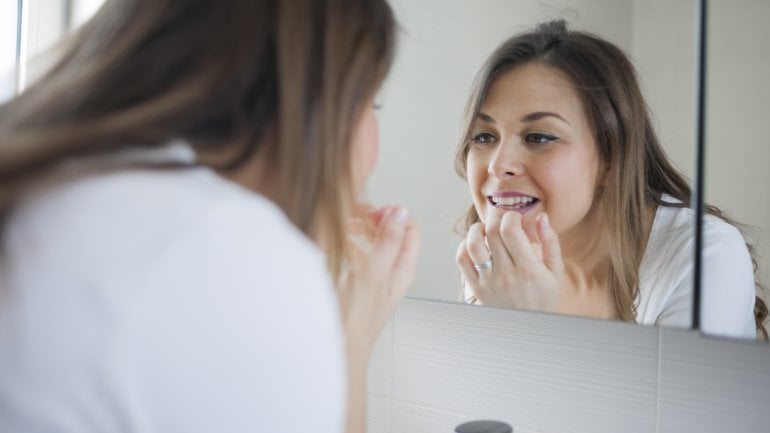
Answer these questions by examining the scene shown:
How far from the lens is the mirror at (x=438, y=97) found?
69 centimetres

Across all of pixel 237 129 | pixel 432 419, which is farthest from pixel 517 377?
pixel 237 129

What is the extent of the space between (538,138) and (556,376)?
1.00 feet

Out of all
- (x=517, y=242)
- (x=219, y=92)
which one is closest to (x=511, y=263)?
(x=517, y=242)

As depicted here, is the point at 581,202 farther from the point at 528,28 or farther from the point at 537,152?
the point at 528,28

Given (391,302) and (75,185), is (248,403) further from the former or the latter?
(391,302)

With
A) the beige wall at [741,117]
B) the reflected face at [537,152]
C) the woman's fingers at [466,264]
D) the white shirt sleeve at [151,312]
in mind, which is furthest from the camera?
the woman's fingers at [466,264]

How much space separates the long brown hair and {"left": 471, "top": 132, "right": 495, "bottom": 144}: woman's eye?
0.66ft

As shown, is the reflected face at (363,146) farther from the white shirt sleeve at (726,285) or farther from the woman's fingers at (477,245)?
the white shirt sleeve at (726,285)

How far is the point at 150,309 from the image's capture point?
34 cm

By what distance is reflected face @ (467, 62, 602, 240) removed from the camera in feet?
2.13

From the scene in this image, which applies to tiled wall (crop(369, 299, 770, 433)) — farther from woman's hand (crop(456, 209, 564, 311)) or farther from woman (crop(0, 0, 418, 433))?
woman (crop(0, 0, 418, 433))

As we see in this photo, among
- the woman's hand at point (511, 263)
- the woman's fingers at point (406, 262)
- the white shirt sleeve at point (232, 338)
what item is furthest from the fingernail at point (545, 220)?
the white shirt sleeve at point (232, 338)

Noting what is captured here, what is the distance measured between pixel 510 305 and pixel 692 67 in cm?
29

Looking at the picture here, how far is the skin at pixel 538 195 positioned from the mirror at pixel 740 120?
0.10 metres
